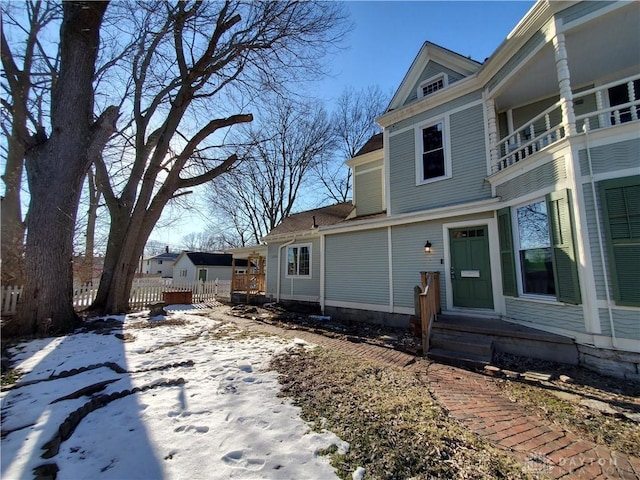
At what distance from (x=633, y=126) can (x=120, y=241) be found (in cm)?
1257

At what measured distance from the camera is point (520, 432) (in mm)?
2734

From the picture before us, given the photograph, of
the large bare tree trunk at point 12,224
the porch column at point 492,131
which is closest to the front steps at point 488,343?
the porch column at point 492,131

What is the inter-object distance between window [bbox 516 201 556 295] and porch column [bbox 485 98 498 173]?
62.4 inches

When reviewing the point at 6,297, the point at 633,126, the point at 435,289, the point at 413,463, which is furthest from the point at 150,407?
the point at 6,297

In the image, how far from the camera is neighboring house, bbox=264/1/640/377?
4.33 m

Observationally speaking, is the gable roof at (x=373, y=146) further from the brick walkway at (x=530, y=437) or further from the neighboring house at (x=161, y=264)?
the neighboring house at (x=161, y=264)

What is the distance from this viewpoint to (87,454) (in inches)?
85.0

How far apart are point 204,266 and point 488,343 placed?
30629 millimetres

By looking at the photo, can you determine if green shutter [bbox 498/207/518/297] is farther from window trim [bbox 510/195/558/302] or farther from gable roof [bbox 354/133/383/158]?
gable roof [bbox 354/133/383/158]

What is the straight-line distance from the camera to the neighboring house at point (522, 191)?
4332 mm

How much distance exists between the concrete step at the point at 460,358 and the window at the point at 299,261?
686cm

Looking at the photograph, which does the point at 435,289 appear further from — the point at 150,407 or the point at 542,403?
the point at 150,407

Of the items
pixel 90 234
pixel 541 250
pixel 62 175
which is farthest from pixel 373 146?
pixel 90 234

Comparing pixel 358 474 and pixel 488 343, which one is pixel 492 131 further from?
pixel 358 474
